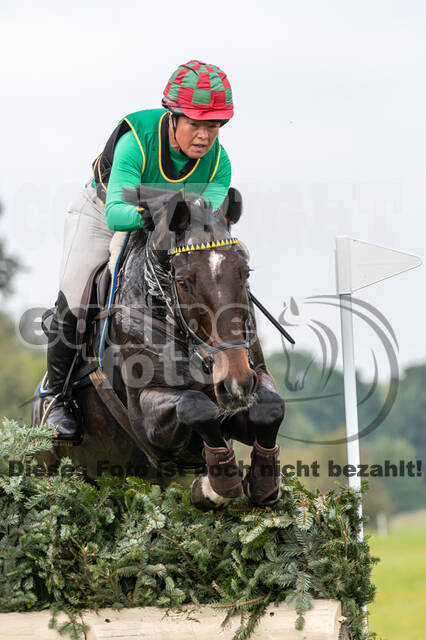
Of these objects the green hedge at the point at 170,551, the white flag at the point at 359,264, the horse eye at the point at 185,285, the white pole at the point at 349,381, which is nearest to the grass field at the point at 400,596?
the white pole at the point at 349,381

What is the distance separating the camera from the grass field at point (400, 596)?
15471 mm

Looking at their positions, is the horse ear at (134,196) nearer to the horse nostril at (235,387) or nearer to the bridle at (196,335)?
the bridle at (196,335)

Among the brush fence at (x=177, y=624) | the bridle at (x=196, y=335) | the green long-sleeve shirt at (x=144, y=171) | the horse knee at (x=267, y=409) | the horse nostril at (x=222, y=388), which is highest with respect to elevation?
the green long-sleeve shirt at (x=144, y=171)

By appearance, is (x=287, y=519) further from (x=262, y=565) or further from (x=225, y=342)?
(x=225, y=342)

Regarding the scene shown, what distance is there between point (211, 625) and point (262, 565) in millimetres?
336

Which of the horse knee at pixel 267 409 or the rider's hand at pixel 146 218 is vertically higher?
the rider's hand at pixel 146 218

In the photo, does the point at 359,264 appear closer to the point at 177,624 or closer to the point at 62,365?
Result: the point at 62,365

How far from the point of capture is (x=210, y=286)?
364 centimetres

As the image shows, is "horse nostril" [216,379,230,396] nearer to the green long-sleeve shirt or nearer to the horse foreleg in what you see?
the horse foreleg

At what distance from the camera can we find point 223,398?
3.49 meters

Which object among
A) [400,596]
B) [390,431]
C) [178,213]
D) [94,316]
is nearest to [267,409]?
[178,213]

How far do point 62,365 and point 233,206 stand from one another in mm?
1641

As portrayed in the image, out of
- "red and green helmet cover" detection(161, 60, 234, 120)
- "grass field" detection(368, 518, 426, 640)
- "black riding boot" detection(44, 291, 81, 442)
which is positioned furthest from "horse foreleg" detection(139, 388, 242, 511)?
"grass field" detection(368, 518, 426, 640)

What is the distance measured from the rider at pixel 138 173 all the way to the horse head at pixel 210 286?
17 cm
